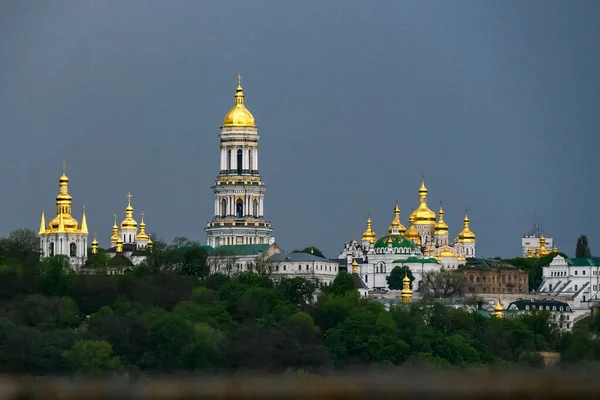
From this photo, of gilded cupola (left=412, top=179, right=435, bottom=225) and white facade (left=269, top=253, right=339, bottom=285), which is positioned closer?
white facade (left=269, top=253, right=339, bottom=285)

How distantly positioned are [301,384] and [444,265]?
465 feet

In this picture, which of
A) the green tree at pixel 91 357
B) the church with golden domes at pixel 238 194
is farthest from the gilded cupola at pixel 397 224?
the green tree at pixel 91 357

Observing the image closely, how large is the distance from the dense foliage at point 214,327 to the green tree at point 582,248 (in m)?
58.8

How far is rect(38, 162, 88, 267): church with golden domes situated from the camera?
120631mm

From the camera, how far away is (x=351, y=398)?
12.8 ft

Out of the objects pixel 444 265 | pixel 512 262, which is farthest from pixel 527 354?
pixel 512 262

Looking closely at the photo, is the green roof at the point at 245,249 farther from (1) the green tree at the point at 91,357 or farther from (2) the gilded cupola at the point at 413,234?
(1) the green tree at the point at 91,357

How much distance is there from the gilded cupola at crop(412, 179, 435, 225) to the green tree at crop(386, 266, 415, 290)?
16362mm

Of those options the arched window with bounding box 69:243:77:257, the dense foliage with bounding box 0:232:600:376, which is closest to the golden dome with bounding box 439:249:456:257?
the arched window with bounding box 69:243:77:257

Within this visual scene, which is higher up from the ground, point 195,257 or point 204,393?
point 195,257

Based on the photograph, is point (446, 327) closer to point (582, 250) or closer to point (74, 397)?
point (582, 250)

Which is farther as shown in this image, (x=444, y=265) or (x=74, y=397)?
(x=444, y=265)

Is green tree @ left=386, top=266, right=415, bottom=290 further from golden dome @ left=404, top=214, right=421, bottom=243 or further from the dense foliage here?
the dense foliage

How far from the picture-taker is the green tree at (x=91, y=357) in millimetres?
66287
